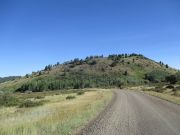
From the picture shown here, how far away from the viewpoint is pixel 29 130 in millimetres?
15219

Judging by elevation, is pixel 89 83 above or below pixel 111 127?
above

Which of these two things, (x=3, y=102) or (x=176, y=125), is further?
(x=3, y=102)

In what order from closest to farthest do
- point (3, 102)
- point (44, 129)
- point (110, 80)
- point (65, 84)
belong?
point (44, 129)
point (3, 102)
point (65, 84)
point (110, 80)

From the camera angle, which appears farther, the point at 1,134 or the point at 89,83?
the point at 89,83

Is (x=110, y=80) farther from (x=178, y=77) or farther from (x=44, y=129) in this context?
(x=44, y=129)

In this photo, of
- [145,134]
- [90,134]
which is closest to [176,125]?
[145,134]

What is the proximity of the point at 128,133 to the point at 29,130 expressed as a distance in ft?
15.0

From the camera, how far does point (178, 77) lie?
11100cm

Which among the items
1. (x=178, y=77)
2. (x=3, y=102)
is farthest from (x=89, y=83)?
(x=3, y=102)

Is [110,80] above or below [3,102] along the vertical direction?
above

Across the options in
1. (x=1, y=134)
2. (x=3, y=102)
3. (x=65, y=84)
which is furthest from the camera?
(x=65, y=84)

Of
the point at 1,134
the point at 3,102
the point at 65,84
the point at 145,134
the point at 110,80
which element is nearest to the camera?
the point at 145,134

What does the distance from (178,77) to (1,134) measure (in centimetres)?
10213

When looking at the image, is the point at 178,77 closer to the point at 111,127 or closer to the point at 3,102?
the point at 3,102
